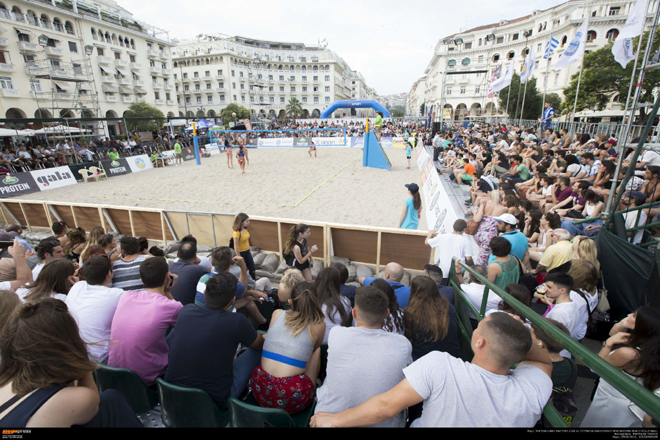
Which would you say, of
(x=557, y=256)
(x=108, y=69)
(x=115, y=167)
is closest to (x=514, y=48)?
(x=108, y=69)

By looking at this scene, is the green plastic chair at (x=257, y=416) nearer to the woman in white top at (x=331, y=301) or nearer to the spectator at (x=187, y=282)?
the woman in white top at (x=331, y=301)

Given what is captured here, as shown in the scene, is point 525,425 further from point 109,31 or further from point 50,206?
point 109,31

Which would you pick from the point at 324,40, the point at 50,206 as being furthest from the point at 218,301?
the point at 324,40

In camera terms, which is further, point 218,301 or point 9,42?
point 9,42

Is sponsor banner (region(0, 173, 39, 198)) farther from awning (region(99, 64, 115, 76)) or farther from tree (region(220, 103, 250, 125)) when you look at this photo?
tree (region(220, 103, 250, 125))

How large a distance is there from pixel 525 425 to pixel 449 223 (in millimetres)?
4791

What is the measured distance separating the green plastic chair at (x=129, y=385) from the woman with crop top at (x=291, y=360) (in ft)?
3.05

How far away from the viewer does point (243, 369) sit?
2.68 meters

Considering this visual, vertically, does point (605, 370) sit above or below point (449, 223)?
above

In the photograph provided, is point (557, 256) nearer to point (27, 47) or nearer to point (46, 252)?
point (46, 252)

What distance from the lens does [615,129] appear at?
14.8 meters

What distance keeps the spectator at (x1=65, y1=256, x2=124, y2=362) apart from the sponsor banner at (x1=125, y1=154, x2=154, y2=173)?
1860cm

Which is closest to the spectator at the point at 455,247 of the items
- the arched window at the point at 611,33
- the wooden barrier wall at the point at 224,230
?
the wooden barrier wall at the point at 224,230

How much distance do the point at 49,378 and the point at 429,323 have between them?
93.9 inches
